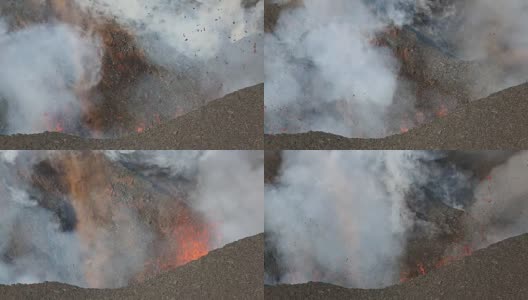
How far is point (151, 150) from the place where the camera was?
5.78ft

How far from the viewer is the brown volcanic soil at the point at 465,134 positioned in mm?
1755

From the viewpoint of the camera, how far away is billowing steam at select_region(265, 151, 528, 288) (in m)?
Result: 1.77

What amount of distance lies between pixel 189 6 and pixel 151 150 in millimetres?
424

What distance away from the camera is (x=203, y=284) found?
5.80ft

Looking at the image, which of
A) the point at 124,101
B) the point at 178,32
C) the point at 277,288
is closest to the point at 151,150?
the point at 124,101

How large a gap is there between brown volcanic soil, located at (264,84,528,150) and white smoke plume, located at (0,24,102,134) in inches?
22.1

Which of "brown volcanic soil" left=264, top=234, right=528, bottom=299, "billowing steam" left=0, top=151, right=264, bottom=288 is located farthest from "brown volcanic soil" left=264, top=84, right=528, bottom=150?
"brown volcanic soil" left=264, top=234, right=528, bottom=299

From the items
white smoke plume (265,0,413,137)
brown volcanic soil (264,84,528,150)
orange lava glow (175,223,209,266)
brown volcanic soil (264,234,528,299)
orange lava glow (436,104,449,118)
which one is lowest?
brown volcanic soil (264,234,528,299)

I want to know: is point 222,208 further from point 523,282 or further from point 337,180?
point 523,282

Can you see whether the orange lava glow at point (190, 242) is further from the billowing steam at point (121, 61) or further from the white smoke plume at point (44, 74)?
the white smoke plume at point (44, 74)

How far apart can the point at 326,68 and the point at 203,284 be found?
0.71 meters

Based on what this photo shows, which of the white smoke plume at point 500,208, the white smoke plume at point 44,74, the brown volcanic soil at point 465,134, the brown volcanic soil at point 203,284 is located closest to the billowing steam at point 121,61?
the white smoke plume at point 44,74

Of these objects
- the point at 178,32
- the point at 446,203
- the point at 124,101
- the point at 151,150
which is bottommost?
the point at 446,203

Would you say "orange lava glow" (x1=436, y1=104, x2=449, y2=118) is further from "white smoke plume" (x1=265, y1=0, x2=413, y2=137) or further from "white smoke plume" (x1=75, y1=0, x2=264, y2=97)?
"white smoke plume" (x1=75, y1=0, x2=264, y2=97)
